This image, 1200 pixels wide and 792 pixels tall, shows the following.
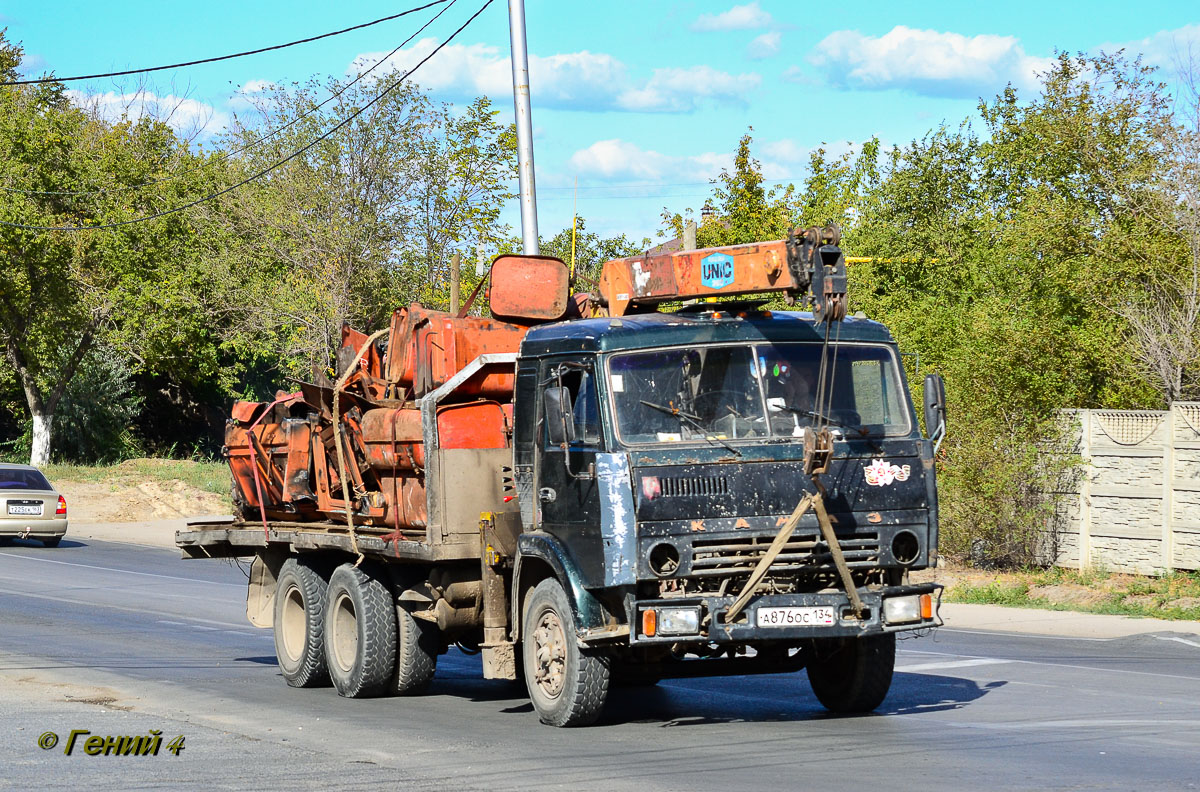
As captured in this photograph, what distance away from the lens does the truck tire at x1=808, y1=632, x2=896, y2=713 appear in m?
9.35

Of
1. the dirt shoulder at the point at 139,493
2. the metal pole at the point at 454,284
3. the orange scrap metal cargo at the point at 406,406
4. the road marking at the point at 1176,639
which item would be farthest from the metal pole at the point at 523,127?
the dirt shoulder at the point at 139,493

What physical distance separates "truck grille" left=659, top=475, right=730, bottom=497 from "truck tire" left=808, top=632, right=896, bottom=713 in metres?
1.51

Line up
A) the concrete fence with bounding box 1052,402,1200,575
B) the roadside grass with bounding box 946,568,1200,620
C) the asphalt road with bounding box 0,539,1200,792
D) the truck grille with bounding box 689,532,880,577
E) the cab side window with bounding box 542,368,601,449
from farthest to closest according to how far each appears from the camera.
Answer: the concrete fence with bounding box 1052,402,1200,575 < the roadside grass with bounding box 946,568,1200,620 < the cab side window with bounding box 542,368,601,449 < the truck grille with bounding box 689,532,880,577 < the asphalt road with bounding box 0,539,1200,792

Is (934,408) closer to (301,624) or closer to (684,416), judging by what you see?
(684,416)

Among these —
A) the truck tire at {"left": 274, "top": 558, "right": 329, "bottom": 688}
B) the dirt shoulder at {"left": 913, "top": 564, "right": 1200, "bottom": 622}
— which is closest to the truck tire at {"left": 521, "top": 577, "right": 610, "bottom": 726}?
the truck tire at {"left": 274, "top": 558, "right": 329, "bottom": 688}

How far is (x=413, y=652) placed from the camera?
35.4ft

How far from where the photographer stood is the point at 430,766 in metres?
7.93

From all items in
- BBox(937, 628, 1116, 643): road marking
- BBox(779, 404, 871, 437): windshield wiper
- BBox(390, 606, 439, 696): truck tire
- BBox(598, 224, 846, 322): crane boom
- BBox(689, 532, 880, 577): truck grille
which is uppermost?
BBox(598, 224, 846, 322): crane boom

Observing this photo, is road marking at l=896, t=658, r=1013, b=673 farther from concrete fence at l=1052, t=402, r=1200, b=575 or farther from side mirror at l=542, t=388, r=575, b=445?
concrete fence at l=1052, t=402, r=1200, b=575

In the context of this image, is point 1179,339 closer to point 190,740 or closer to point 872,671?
point 872,671

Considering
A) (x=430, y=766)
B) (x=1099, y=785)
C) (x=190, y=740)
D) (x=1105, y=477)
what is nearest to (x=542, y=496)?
(x=430, y=766)

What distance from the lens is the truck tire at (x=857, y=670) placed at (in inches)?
368

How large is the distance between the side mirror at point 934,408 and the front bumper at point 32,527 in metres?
22.1

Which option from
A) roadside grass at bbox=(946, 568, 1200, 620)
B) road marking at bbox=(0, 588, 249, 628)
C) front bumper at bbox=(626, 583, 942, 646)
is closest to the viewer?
front bumper at bbox=(626, 583, 942, 646)
